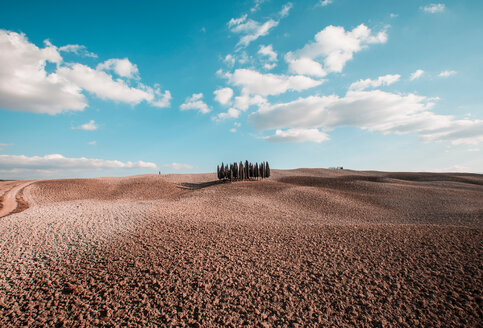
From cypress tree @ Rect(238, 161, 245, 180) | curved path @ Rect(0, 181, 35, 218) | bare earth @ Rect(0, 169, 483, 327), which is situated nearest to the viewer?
bare earth @ Rect(0, 169, 483, 327)

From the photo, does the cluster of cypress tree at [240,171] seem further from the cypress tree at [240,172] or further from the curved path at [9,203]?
the curved path at [9,203]

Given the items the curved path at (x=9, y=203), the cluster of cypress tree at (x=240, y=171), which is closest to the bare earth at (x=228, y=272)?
the curved path at (x=9, y=203)

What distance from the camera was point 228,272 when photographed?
23.0 ft

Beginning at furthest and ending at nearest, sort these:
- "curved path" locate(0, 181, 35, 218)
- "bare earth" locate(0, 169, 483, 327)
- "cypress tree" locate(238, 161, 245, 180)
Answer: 1. "cypress tree" locate(238, 161, 245, 180)
2. "curved path" locate(0, 181, 35, 218)
3. "bare earth" locate(0, 169, 483, 327)

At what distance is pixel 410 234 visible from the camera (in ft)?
33.2

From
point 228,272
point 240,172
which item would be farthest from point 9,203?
point 240,172

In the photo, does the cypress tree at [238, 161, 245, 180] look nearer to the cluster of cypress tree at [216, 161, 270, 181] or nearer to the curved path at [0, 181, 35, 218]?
the cluster of cypress tree at [216, 161, 270, 181]

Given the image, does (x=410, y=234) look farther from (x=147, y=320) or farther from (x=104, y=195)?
(x=104, y=195)

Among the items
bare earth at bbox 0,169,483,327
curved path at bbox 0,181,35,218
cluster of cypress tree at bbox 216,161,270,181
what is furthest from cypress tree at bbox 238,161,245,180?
curved path at bbox 0,181,35,218

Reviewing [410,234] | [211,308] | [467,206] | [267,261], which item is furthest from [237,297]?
[467,206]

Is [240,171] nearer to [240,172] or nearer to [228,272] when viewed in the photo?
[240,172]

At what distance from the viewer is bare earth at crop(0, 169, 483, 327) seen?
544 centimetres

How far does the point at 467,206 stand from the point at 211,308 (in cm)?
2346

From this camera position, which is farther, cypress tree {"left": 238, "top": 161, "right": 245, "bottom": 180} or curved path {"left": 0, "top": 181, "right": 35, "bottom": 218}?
cypress tree {"left": 238, "top": 161, "right": 245, "bottom": 180}
